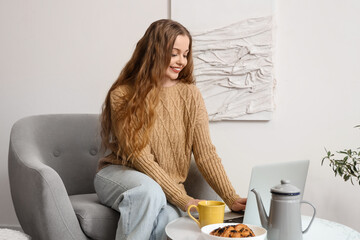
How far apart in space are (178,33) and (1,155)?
5.16 feet

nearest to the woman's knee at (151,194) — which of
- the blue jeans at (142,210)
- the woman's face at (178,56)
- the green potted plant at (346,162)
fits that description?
the blue jeans at (142,210)

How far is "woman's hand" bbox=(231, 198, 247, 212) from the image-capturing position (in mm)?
1481

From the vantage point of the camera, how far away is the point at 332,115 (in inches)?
82.4

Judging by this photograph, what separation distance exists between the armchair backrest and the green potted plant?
1.09m

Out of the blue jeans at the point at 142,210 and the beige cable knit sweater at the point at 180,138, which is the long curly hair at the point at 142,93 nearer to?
the beige cable knit sweater at the point at 180,138

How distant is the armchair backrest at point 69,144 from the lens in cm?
193

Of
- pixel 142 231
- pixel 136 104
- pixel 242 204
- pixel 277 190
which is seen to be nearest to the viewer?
pixel 277 190

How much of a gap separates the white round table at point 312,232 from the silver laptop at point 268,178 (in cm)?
13

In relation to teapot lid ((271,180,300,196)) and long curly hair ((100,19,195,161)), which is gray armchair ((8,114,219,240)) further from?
teapot lid ((271,180,300,196))

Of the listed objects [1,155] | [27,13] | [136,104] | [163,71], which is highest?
[27,13]

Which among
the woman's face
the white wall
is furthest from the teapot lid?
the white wall

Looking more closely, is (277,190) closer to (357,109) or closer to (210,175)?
(210,175)

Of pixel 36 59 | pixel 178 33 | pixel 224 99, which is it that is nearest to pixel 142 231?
pixel 178 33

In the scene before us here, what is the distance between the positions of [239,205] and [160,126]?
46cm
